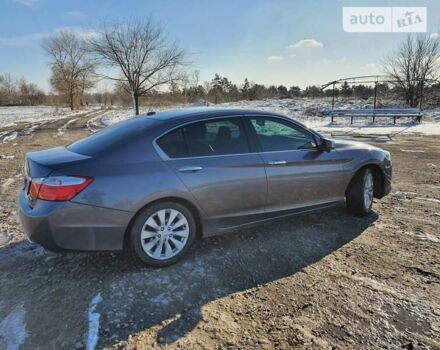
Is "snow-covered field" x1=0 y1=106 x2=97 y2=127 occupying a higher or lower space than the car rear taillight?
higher

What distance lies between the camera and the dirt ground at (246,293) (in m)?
2.50

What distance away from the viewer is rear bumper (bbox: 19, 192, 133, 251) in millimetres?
2918

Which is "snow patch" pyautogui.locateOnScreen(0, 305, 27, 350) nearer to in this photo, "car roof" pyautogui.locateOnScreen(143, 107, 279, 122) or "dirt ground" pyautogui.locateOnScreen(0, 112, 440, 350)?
"dirt ground" pyautogui.locateOnScreen(0, 112, 440, 350)

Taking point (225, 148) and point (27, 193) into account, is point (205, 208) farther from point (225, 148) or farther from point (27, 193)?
point (27, 193)

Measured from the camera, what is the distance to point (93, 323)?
2.62 meters

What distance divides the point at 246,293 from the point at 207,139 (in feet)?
5.10

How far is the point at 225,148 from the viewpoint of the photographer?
3.69 m

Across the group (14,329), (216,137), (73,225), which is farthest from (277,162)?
(14,329)

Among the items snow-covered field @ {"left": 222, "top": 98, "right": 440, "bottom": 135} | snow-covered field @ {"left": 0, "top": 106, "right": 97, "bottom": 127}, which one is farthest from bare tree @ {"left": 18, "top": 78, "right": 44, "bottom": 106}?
snow-covered field @ {"left": 222, "top": 98, "right": 440, "bottom": 135}

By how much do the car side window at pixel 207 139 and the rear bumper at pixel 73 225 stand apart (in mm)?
788

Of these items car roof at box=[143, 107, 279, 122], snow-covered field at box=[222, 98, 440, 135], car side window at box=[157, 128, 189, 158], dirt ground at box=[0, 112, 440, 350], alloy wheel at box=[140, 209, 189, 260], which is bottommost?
dirt ground at box=[0, 112, 440, 350]

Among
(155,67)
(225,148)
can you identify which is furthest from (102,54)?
(225,148)

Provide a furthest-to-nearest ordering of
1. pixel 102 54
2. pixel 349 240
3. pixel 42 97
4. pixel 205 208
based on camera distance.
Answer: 1. pixel 42 97
2. pixel 102 54
3. pixel 349 240
4. pixel 205 208

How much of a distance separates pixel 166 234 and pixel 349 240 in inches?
84.6
